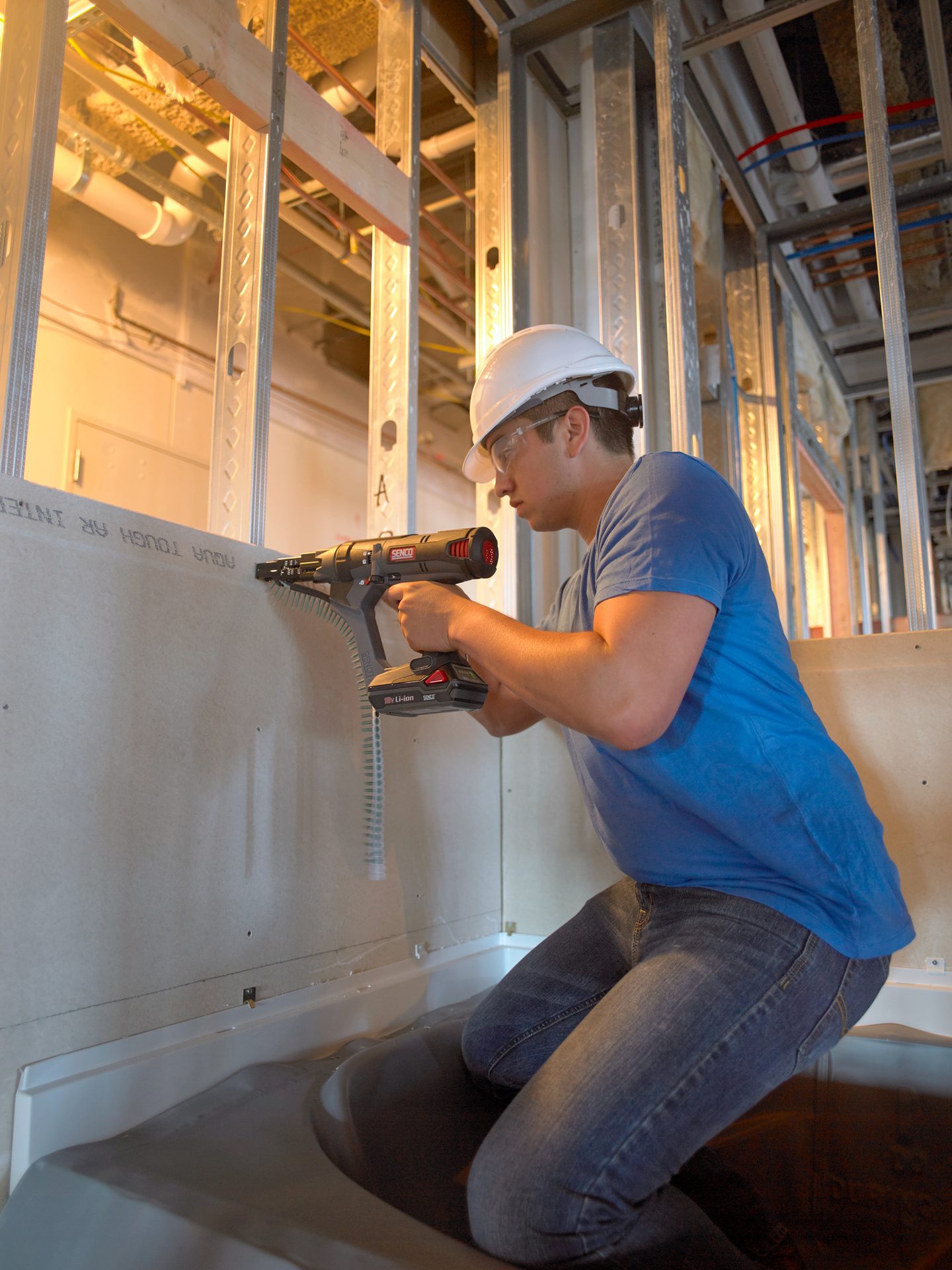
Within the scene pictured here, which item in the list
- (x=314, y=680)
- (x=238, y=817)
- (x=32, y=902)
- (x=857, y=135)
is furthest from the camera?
(x=857, y=135)

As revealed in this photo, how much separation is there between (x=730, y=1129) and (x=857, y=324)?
3532 millimetres

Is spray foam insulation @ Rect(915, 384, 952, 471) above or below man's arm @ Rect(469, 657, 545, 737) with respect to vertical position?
above

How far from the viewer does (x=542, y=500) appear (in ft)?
4.42

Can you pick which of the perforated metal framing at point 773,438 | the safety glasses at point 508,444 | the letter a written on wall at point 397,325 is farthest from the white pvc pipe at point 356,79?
the safety glasses at point 508,444

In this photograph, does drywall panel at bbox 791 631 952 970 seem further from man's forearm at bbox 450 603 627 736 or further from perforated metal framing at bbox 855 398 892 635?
perforated metal framing at bbox 855 398 892 635

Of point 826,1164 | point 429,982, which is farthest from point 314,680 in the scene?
point 826,1164

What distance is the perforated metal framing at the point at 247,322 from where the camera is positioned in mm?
1509

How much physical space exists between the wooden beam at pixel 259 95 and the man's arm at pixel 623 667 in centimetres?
109

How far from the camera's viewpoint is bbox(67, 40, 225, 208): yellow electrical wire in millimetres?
2369

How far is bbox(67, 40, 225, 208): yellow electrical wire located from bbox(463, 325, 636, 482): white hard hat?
116 cm

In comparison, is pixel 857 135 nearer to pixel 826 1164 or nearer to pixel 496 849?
pixel 496 849

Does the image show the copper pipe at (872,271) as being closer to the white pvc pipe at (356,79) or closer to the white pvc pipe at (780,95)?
the white pvc pipe at (780,95)

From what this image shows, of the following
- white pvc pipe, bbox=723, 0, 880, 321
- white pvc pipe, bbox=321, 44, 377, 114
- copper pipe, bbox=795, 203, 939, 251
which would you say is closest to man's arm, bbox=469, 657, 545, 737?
white pvc pipe, bbox=723, 0, 880, 321

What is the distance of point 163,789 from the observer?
122 centimetres
